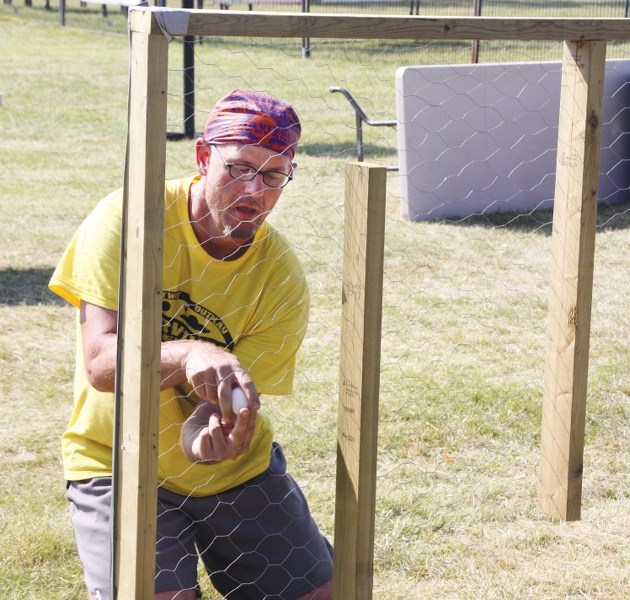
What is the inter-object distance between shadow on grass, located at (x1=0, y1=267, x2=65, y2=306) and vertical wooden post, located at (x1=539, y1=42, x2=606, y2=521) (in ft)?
11.2

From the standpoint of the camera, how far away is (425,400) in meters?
4.20

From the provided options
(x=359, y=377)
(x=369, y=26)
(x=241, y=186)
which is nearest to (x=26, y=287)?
(x=241, y=186)

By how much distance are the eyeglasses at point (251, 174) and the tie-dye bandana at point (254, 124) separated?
0.05 metres

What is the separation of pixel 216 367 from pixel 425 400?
2.36 m

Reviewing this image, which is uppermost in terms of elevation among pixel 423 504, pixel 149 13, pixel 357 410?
pixel 149 13

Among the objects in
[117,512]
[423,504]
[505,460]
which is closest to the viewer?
[117,512]

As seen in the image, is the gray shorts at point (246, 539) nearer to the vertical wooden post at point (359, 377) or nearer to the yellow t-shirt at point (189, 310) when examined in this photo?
the yellow t-shirt at point (189, 310)

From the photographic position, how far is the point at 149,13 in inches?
69.5

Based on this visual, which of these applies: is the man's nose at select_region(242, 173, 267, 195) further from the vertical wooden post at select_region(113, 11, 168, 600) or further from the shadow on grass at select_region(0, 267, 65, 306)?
the shadow on grass at select_region(0, 267, 65, 306)

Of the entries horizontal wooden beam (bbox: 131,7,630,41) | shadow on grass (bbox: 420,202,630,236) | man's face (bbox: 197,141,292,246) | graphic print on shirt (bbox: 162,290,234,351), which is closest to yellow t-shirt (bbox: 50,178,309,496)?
graphic print on shirt (bbox: 162,290,234,351)

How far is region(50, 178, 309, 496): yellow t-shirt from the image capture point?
7.22 ft

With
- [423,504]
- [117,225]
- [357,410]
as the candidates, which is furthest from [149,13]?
[423,504]

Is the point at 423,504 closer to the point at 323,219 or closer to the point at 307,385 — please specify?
the point at 307,385

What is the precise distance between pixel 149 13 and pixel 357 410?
2.83 ft
